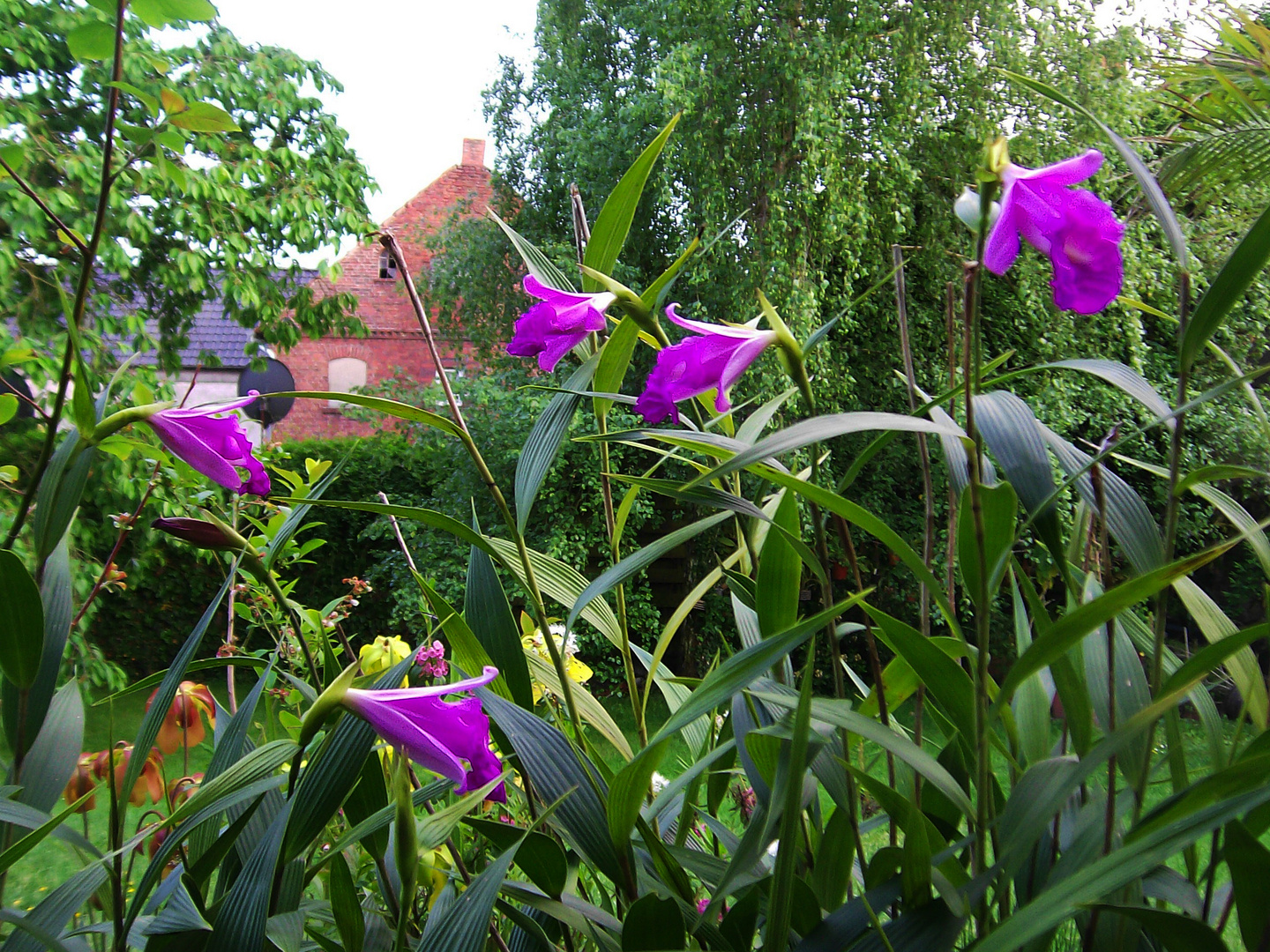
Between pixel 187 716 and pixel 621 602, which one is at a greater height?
pixel 621 602

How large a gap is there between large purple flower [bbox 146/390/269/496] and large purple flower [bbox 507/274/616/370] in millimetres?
164

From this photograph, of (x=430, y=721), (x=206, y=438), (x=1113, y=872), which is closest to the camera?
(x=1113, y=872)

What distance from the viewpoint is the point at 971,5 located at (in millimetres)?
3725

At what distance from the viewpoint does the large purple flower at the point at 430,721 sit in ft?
1.20

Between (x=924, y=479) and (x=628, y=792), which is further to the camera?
(x=924, y=479)

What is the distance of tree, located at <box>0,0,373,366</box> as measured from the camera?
8.75 ft

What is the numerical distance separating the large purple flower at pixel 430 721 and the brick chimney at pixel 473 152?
954 centimetres

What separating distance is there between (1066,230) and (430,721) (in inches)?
14.0

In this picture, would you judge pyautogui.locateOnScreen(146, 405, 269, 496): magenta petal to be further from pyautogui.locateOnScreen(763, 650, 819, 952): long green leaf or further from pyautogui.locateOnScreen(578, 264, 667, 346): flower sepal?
pyautogui.locateOnScreen(763, 650, 819, 952): long green leaf

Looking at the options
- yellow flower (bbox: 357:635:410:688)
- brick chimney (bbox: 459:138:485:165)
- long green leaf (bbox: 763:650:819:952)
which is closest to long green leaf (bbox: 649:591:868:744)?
long green leaf (bbox: 763:650:819:952)

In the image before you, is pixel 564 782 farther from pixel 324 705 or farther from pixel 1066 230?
pixel 1066 230

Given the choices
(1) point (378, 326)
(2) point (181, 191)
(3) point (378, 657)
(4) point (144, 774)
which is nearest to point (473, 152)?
(1) point (378, 326)

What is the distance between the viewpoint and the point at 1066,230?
1.19 ft

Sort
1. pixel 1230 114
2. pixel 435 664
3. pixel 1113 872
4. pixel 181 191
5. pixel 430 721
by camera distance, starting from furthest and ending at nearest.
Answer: pixel 181 191, pixel 1230 114, pixel 435 664, pixel 430 721, pixel 1113 872
